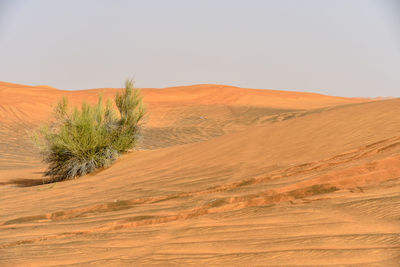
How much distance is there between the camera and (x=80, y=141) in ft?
38.0

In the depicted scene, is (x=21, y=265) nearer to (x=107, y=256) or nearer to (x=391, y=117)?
(x=107, y=256)

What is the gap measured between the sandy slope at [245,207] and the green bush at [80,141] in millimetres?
2672

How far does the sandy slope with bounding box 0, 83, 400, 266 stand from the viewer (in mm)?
2904

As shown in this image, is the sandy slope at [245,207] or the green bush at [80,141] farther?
the green bush at [80,141]

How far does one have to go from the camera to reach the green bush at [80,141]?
453 inches

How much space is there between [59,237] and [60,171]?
806 centimetres

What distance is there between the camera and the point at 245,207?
13.1 ft

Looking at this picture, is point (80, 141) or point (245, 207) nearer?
point (245, 207)

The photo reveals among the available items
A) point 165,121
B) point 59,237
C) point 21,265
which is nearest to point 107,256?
point 21,265

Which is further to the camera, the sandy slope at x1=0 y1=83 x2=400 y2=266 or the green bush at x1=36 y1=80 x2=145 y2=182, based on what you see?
the green bush at x1=36 y1=80 x2=145 y2=182

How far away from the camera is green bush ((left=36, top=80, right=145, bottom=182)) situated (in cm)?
1151

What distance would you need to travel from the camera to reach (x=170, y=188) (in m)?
6.03

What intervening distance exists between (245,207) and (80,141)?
8331mm

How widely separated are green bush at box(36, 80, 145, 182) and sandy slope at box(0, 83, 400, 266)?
267 cm
